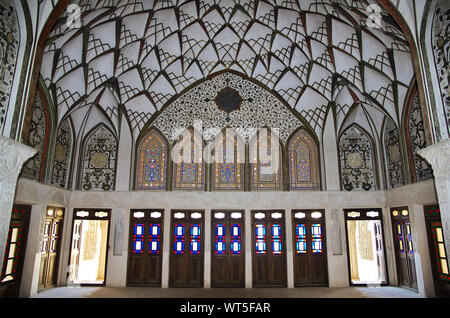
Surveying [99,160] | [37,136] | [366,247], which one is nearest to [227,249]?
[99,160]

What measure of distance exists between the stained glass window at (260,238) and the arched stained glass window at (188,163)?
6.43 feet

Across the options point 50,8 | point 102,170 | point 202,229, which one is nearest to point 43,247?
point 102,170

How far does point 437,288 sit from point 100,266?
9.35 meters

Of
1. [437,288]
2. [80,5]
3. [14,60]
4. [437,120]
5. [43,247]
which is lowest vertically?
[437,288]

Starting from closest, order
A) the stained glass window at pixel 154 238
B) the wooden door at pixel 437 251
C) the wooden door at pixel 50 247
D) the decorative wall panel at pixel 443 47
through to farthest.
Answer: the decorative wall panel at pixel 443 47 → the wooden door at pixel 437 251 → the wooden door at pixel 50 247 → the stained glass window at pixel 154 238

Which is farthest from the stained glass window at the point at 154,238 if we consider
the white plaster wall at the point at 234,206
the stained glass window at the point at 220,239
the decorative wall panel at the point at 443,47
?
the decorative wall panel at the point at 443,47

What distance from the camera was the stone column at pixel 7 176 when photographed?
457 centimetres

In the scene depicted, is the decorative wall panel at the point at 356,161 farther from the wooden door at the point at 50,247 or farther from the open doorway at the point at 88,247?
the wooden door at the point at 50,247

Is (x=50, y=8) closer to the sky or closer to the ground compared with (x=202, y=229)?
closer to the sky

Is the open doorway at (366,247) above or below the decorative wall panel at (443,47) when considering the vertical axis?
below

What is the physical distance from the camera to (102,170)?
904 cm

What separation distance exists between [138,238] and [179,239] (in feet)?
3.72

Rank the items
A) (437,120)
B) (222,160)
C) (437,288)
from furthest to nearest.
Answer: (222,160)
(437,288)
(437,120)

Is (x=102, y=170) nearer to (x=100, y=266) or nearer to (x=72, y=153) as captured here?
(x=72, y=153)
